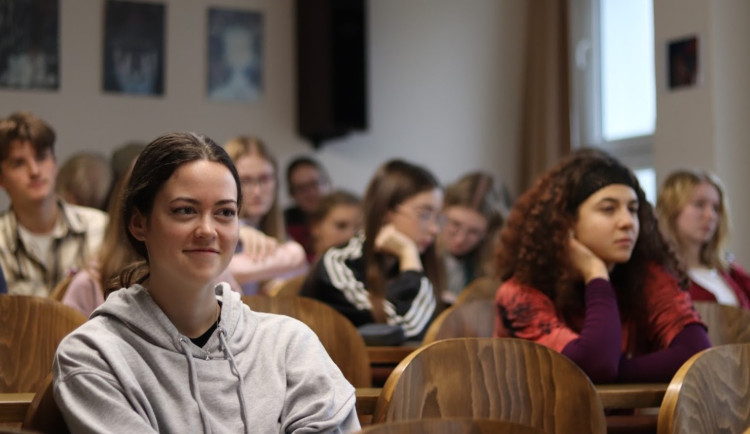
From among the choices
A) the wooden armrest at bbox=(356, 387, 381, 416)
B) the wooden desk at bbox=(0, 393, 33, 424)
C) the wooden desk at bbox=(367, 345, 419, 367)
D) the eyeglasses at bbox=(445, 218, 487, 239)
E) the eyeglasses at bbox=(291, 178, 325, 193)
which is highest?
the eyeglasses at bbox=(291, 178, 325, 193)

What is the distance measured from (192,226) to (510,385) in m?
0.68

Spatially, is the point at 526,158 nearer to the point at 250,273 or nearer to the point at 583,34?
the point at 583,34

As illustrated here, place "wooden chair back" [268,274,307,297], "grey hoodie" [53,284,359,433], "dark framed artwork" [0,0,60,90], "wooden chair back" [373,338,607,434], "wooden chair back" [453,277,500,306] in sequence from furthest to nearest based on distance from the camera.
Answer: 1. "dark framed artwork" [0,0,60,90]
2. "wooden chair back" [453,277,500,306]
3. "wooden chair back" [268,274,307,297]
4. "wooden chair back" [373,338,607,434]
5. "grey hoodie" [53,284,359,433]

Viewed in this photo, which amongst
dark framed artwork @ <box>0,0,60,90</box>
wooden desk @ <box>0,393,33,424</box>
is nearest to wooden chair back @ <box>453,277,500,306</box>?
wooden desk @ <box>0,393,33,424</box>

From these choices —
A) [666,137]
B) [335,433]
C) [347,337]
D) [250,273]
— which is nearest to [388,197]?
[250,273]

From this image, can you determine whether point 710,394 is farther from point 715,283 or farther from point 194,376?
point 715,283

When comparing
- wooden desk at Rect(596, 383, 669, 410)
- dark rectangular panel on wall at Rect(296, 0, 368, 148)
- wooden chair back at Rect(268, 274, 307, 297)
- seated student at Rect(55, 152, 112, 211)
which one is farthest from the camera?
dark rectangular panel on wall at Rect(296, 0, 368, 148)

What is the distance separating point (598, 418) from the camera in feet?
5.79

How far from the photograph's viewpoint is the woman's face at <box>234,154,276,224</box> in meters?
3.62

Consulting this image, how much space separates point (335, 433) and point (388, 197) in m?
1.85

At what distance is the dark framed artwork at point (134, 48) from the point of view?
5812 millimetres

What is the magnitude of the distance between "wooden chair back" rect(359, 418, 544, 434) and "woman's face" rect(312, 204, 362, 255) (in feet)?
10.2

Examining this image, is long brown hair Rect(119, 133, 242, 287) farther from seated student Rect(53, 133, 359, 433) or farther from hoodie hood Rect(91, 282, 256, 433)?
hoodie hood Rect(91, 282, 256, 433)

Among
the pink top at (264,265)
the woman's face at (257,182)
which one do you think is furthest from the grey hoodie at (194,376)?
the woman's face at (257,182)
